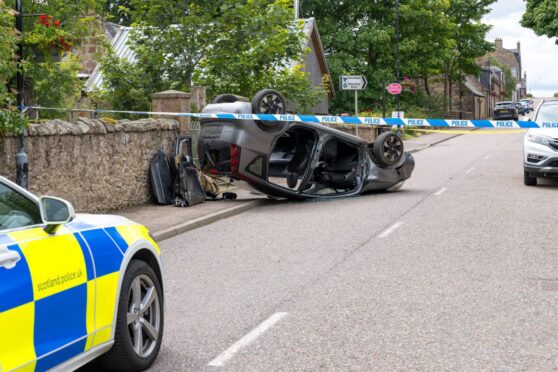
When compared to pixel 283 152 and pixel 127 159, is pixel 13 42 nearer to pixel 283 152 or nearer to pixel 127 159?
pixel 127 159

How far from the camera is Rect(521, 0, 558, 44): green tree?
43.3m

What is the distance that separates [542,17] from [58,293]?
43391mm

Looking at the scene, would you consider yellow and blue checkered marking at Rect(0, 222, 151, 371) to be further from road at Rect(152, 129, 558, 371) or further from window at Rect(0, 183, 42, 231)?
road at Rect(152, 129, 558, 371)

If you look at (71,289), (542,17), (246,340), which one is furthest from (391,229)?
(542,17)

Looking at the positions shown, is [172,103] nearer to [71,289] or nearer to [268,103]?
[268,103]

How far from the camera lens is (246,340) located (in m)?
6.15

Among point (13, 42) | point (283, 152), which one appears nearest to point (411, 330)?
point (13, 42)

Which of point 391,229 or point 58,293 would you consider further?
point 391,229

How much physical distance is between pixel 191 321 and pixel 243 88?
14.8 metres

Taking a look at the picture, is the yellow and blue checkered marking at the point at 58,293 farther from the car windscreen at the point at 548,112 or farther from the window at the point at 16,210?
the car windscreen at the point at 548,112

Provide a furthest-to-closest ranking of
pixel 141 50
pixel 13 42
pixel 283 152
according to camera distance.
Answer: pixel 141 50, pixel 283 152, pixel 13 42

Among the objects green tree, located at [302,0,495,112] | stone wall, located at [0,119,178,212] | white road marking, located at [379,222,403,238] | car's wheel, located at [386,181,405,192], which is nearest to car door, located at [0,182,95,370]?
stone wall, located at [0,119,178,212]

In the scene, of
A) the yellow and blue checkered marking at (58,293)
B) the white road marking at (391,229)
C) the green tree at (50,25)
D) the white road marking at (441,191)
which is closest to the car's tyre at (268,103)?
the green tree at (50,25)

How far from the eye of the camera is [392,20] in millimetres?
56219
